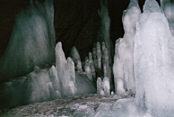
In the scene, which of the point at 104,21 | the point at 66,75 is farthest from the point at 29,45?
the point at 104,21

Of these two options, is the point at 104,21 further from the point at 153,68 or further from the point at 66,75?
the point at 153,68

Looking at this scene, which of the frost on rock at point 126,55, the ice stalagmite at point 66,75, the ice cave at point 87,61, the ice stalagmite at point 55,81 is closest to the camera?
the ice cave at point 87,61

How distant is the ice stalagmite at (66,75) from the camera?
8.55 metres

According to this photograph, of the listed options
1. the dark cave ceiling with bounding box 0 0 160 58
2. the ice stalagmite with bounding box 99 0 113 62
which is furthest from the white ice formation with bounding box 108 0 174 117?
the dark cave ceiling with bounding box 0 0 160 58

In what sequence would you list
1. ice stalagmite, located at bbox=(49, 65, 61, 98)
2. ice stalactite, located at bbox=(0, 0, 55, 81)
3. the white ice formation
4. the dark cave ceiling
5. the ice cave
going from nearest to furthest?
the white ice formation, the ice cave, ice stalagmite, located at bbox=(49, 65, 61, 98), ice stalactite, located at bbox=(0, 0, 55, 81), the dark cave ceiling

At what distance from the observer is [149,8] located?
15.1ft

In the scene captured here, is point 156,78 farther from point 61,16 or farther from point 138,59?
point 61,16

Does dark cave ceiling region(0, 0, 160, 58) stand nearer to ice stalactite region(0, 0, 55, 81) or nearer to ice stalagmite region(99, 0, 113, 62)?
ice stalagmite region(99, 0, 113, 62)

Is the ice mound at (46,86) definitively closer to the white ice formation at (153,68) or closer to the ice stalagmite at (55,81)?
the ice stalagmite at (55,81)

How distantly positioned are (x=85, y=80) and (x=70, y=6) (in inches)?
213

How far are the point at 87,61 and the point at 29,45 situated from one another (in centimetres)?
269

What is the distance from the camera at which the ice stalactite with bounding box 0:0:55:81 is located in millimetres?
10492

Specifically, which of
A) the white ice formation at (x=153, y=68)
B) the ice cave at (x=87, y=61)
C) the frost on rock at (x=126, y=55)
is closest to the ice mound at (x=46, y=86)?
the ice cave at (x=87, y=61)

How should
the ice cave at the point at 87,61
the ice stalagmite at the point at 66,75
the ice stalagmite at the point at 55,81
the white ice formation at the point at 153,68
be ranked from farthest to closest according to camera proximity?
the ice stalagmite at the point at 66,75 → the ice stalagmite at the point at 55,81 → the ice cave at the point at 87,61 → the white ice formation at the point at 153,68
